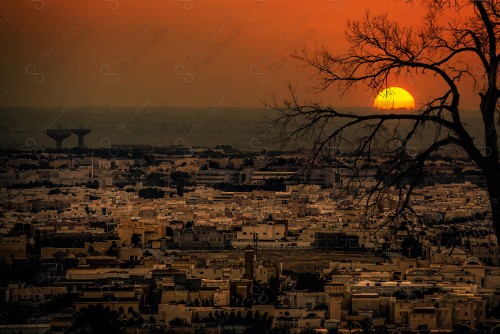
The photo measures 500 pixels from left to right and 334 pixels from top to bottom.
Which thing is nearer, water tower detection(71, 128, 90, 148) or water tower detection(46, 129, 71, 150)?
water tower detection(46, 129, 71, 150)

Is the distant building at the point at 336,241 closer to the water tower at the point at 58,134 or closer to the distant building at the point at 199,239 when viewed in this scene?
the distant building at the point at 199,239

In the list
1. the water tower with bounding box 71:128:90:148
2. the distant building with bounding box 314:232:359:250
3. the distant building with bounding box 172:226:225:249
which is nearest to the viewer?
the distant building with bounding box 314:232:359:250

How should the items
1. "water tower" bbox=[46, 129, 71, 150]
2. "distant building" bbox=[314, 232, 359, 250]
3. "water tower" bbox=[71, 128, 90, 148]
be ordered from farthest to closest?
1. "water tower" bbox=[71, 128, 90, 148]
2. "water tower" bbox=[46, 129, 71, 150]
3. "distant building" bbox=[314, 232, 359, 250]

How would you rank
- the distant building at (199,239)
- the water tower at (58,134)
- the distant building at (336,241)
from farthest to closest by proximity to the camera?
the water tower at (58,134) < the distant building at (199,239) < the distant building at (336,241)

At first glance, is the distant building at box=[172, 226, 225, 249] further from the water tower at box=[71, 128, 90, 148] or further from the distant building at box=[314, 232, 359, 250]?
the water tower at box=[71, 128, 90, 148]

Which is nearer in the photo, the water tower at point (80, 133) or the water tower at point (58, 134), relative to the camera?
the water tower at point (58, 134)

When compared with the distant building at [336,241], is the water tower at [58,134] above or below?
above

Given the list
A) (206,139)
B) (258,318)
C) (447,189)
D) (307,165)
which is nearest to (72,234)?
(258,318)

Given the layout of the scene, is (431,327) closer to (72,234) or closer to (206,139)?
(72,234)

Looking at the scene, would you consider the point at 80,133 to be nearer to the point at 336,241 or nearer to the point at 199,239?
the point at 199,239

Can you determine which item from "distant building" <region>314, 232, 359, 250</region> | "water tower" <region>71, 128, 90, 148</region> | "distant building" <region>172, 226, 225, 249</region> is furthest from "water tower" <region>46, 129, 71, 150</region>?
"distant building" <region>314, 232, 359, 250</region>

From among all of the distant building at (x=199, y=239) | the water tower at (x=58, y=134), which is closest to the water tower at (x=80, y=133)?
the water tower at (x=58, y=134)
